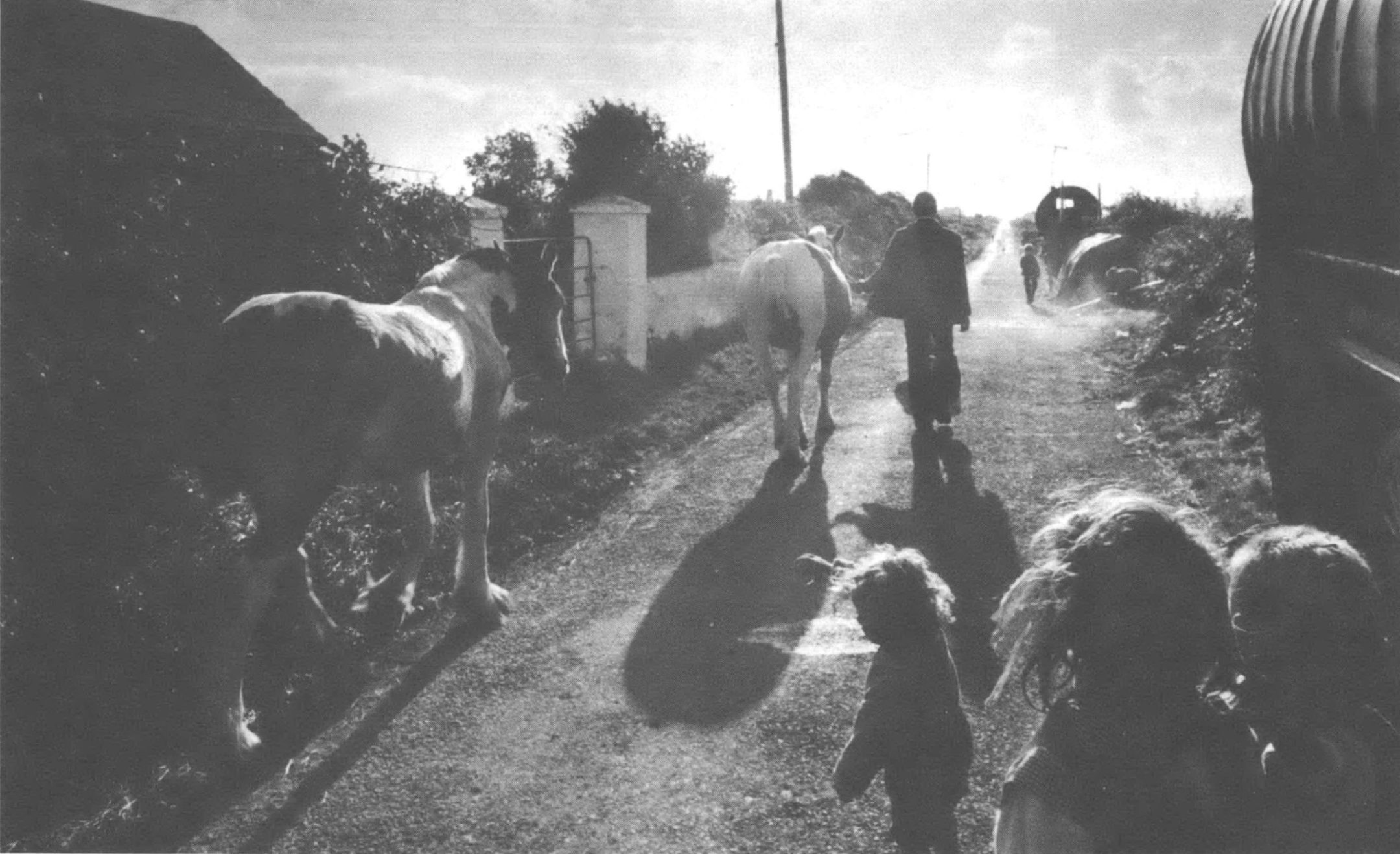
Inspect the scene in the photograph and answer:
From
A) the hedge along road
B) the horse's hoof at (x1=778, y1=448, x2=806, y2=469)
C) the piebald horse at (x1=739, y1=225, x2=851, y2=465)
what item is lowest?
the hedge along road

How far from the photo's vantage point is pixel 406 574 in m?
A: 5.27

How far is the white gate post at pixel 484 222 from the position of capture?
8860 millimetres

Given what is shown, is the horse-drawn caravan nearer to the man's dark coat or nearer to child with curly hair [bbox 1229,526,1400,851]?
child with curly hair [bbox 1229,526,1400,851]

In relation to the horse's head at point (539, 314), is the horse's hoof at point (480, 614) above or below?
below

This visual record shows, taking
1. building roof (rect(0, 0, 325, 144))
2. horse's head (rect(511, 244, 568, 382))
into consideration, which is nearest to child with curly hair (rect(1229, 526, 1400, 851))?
horse's head (rect(511, 244, 568, 382))

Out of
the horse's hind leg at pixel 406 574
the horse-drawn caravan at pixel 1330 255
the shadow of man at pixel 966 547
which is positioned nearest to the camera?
the horse-drawn caravan at pixel 1330 255

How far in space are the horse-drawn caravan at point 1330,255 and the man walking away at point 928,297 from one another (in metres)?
3.88

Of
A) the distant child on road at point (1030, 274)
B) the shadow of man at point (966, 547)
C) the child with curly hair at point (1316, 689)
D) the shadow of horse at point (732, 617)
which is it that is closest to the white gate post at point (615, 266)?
the shadow of man at point (966, 547)

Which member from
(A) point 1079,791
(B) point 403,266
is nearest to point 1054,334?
(B) point 403,266

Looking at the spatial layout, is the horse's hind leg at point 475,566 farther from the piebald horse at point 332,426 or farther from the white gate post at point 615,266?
the white gate post at point 615,266

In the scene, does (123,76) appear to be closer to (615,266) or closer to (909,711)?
(615,266)

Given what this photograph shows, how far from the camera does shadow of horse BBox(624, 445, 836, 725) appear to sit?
4.16 m

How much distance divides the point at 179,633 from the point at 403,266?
3.76 metres

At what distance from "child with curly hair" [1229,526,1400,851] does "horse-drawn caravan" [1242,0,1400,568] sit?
3.79 ft
